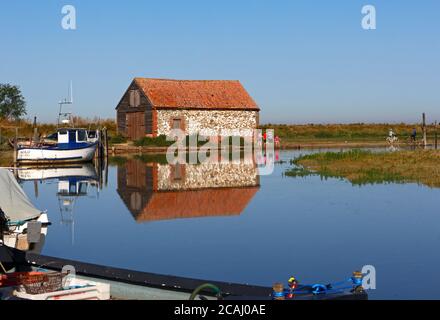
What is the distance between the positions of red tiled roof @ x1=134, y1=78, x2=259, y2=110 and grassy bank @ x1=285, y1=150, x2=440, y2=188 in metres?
19.8

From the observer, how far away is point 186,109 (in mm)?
59750

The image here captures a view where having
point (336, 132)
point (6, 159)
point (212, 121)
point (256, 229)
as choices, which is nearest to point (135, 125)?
point (212, 121)

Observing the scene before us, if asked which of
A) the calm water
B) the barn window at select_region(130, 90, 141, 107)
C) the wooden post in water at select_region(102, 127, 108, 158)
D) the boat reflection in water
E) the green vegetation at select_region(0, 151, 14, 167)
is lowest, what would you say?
the calm water

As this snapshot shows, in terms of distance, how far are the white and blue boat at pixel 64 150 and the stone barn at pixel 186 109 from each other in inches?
484

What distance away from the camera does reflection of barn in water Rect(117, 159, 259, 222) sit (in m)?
22.5

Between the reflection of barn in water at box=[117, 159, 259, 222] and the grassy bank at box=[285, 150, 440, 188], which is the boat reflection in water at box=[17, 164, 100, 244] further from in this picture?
the grassy bank at box=[285, 150, 440, 188]

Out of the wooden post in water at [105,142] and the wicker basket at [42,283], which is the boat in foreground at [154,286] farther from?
the wooden post in water at [105,142]

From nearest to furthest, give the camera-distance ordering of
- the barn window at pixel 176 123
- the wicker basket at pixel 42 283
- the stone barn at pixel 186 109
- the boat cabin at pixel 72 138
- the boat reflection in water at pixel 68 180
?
the wicker basket at pixel 42 283 < the boat reflection in water at pixel 68 180 < the boat cabin at pixel 72 138 < the stone barn at pixel 186 109 < the barn window at pixel 176 123

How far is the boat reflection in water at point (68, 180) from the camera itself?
23.2 m

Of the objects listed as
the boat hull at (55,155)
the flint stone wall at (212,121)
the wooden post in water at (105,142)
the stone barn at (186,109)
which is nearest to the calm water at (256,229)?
the boat hull at (55,155)

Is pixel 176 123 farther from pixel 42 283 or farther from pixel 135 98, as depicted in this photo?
pixel 42 283

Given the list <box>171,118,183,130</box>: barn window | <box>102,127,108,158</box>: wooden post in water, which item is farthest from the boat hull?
<box>171,118,183,130</box>: barn window
